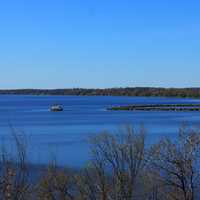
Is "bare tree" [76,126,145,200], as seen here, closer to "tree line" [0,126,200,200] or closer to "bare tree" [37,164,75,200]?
"tree line" [0,126,200,200]

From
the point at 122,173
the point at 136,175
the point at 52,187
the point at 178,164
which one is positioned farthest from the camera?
the point at 136,175

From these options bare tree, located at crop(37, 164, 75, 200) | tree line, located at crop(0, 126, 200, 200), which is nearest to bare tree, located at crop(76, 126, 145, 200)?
tree line, located at crop(0, 126, 200, 200)

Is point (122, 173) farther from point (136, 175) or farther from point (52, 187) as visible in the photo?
point (52, 187)

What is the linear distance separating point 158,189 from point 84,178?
2484 mm

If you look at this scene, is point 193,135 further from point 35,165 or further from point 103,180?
point 35,165

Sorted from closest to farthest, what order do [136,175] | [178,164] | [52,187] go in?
[178,164] < [52,187] < [136,175]

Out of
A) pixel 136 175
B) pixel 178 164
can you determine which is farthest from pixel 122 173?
pixel 178 164

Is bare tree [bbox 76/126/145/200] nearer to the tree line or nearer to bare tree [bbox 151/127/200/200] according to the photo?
the tree line

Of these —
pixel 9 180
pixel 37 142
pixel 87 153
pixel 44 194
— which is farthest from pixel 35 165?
pixel 9 180

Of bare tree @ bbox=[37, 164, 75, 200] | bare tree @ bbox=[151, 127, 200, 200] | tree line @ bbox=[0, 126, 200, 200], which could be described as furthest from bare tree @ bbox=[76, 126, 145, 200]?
bare tree @ bbox=[37, 164, 75, 200]

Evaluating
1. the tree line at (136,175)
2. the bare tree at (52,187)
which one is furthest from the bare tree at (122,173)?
the bare tree at (52,187)

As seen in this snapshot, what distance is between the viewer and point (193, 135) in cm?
1628

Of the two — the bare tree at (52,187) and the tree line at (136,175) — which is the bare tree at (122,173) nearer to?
the tree line at (136,175)

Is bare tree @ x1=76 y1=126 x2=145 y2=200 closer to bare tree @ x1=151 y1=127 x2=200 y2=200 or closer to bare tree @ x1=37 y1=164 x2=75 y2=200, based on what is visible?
bare tree @ x1=151 y1=127 x2=200 y2=200
